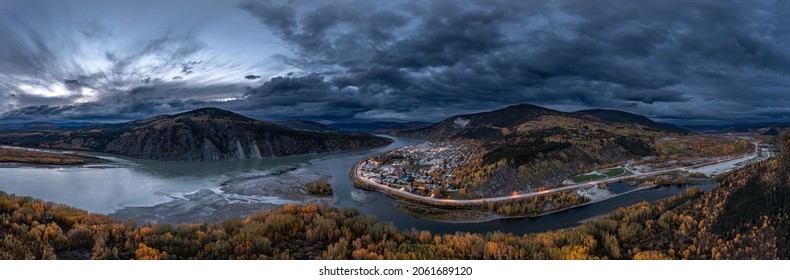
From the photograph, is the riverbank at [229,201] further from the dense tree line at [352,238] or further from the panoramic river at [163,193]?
the dense tree line at [352,238]

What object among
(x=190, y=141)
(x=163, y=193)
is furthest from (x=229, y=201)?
(x=190, y=141)

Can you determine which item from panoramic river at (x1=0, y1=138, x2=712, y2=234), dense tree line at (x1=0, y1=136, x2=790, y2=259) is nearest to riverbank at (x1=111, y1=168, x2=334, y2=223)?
panoramic river at (x1=0, y1=138, x2=712, y2=234)

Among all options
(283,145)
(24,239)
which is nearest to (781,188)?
(24,239)

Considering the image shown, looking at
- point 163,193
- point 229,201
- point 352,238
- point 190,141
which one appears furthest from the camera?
point 190,141

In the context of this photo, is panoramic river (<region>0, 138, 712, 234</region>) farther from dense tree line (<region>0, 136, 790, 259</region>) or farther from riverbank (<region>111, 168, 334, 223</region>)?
dense tree line (<region>0, 136, 790, 259</region>)

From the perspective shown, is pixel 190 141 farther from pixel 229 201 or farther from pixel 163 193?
pixel 229 201

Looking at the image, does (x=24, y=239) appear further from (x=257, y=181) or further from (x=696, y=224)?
(x=257, y=181)

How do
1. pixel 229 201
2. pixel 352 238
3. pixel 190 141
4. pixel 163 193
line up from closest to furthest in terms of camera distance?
pixel 352 238 → pixel 229 201 → pixel 163 193 → pixel 190 141

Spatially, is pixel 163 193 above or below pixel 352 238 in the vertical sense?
below

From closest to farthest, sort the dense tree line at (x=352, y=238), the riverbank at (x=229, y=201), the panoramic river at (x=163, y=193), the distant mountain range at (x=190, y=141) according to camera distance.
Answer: the dense tree line at (x=352, y=238) < the riverbank at (x=229, y=201) < the panoramic river at (x=163, y=193) < the distant mountain range at (x=190, y=141)

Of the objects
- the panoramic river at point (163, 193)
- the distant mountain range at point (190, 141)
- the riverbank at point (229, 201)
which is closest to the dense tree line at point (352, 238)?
the panoramic river at point (163, 193)

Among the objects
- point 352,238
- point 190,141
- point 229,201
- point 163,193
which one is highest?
point 190,141

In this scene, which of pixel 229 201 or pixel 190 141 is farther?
pixel 190 141
